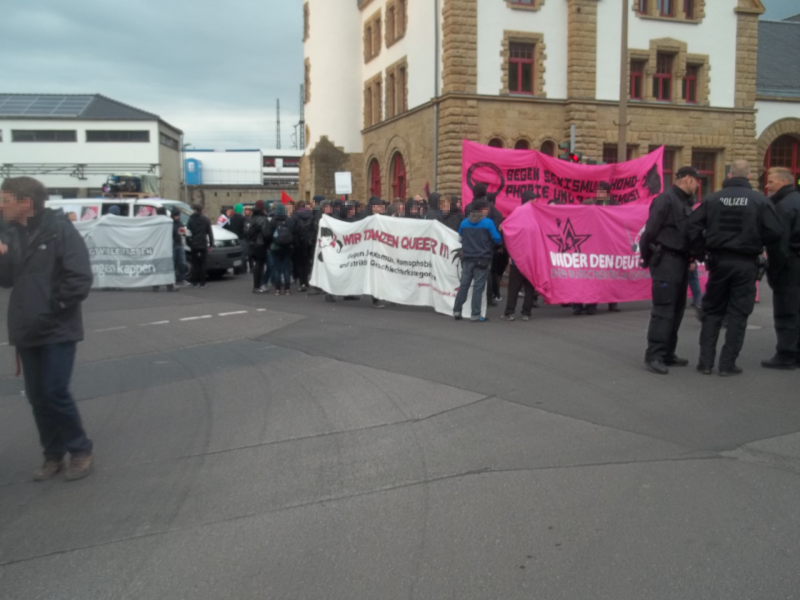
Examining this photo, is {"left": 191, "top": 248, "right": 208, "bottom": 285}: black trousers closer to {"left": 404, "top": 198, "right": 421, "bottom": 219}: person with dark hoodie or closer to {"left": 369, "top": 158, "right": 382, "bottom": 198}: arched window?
{"left": 404, "top": 198, "right": 421, "bottom": 219}: person with dark hoodie

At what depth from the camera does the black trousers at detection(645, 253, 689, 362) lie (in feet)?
26.7

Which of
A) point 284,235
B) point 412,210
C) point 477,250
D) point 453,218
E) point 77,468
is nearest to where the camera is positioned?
point 77,468

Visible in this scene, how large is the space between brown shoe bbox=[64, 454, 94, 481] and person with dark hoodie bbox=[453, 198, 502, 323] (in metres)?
7.43

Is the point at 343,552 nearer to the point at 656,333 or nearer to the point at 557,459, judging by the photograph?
the point at 557,459

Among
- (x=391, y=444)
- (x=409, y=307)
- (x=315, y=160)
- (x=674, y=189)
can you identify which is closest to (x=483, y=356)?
(x=674, y=189)

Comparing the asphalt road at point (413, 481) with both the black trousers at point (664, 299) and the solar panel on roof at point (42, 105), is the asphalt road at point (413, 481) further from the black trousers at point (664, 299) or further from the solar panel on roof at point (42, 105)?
the solar panel on roof at point (42, 105)

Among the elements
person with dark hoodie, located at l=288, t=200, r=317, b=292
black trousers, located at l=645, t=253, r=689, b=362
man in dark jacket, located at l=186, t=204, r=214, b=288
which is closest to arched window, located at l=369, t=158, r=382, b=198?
man in dark jacket, located at l=186, t=204, r=214, b=288

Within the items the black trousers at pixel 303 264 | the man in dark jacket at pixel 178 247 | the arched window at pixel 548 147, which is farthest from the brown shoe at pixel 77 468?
the arched window at pixel 548 147

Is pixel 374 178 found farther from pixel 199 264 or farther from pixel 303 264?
pixel 303 264

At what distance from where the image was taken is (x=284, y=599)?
362cm

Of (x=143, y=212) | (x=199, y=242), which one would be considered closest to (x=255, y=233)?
(x=199, y=242)

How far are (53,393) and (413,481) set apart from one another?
2342 mm

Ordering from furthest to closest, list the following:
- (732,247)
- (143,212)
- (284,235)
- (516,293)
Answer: (143,212) → (284,235) → (516,293) → (732,247)

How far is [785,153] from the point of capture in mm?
38812
